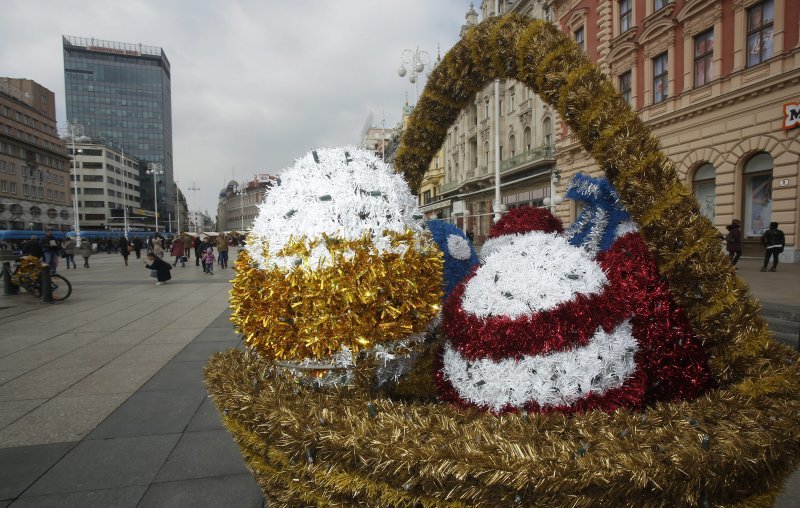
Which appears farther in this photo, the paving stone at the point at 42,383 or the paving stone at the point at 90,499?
the paving stone at the point at 42,383

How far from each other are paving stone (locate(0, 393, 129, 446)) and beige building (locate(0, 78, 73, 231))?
60.0 m

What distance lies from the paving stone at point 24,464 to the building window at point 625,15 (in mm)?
21366

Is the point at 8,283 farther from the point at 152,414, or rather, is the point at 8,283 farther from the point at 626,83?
the point at 626,83

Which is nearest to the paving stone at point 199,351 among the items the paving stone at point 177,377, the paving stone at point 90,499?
the paving stone at point 177,377

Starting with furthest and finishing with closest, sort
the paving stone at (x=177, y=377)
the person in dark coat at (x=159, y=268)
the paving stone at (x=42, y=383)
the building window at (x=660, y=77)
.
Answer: the building window at (x=660, y=77), the person in dark coat at (x=159, y=268), the paving stone at (x=177, y=377), the paving stone at (x=42, y=383)

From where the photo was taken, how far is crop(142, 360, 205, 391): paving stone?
402 centimetres

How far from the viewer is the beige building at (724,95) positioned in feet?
39.4

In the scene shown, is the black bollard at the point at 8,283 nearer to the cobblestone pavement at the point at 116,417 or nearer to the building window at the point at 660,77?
the cobblestone pavement at the point at 116,417

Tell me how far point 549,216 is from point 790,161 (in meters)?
14.4

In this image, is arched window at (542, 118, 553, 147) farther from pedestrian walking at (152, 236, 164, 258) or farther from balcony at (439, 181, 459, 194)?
pedestrian walking at (152, 236, 164, 258)

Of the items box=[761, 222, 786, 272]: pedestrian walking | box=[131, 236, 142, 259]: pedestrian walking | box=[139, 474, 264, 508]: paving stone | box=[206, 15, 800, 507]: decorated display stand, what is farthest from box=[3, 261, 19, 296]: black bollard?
box=[761, 222, 786, 272]: pedestrian walking

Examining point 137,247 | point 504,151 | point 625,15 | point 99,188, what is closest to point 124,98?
point 99,188

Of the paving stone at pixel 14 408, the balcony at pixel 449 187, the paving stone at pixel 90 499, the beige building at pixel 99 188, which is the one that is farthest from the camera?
the beige building at pixel 99 188

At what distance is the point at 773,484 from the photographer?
4.01ft
